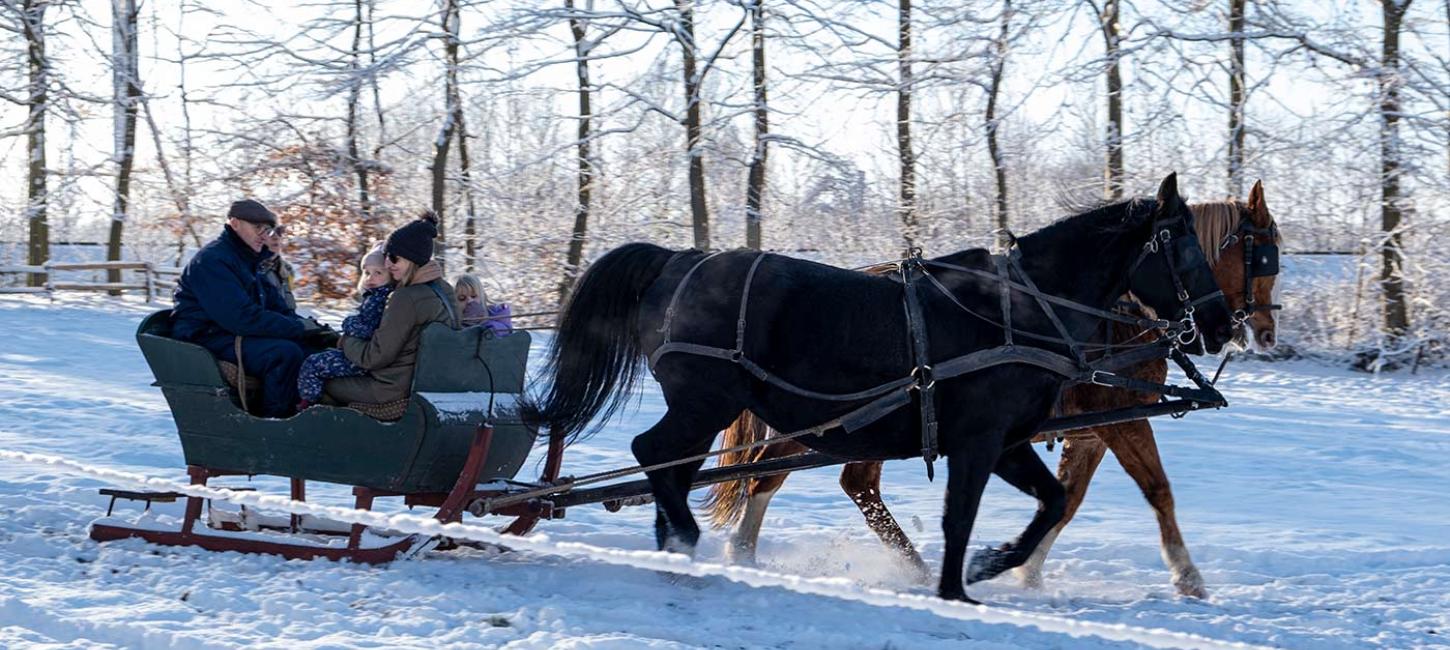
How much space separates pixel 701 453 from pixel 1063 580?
1789mm

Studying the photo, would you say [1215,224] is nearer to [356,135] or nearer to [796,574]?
[796,574]

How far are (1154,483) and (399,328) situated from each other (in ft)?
10.3

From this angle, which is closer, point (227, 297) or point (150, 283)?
point (227, 297)

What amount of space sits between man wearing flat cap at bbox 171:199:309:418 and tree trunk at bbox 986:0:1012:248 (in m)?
11.1

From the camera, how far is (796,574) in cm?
577

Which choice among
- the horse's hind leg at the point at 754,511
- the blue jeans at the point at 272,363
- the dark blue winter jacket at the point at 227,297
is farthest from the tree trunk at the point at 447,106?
the horse's hind leg at the point at 754,511

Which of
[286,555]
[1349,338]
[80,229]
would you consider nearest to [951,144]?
[1349,338]

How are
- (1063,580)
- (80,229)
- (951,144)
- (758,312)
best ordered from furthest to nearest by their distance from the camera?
→ (80,229) < (951,144) < (1063,580) < (758,312)

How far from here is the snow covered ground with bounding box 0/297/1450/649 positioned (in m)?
4.48

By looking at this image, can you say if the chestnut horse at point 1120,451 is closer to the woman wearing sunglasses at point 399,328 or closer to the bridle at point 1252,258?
the bridle at point 1252,258

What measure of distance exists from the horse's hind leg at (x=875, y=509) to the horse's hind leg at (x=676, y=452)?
36.0 inches

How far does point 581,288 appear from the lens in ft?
18.2

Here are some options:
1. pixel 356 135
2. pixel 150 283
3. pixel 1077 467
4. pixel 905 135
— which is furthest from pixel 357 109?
pixel 1077 467

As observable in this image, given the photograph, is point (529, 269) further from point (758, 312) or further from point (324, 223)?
point (758, 312)
